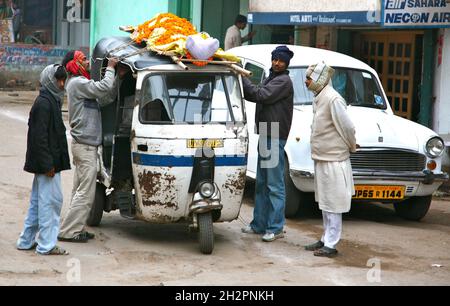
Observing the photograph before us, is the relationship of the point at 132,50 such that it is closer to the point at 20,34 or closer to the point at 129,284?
the point at 129,284

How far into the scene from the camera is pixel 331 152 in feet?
28.7

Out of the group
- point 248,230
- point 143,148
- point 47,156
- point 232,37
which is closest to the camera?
point 47,156

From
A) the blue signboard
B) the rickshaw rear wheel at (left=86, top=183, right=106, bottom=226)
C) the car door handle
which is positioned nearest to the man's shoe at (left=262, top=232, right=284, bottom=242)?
the car door handle

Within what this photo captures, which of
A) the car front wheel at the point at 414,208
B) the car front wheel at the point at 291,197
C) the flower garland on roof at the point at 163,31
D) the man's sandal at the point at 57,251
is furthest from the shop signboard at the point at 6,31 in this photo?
the man's sandal at the point at 57,251

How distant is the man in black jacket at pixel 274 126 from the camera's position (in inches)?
364

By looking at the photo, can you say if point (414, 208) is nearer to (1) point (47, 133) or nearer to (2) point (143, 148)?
(2) point (143, 148)

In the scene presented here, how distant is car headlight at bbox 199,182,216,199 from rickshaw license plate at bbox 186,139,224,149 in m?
Result: 0.36

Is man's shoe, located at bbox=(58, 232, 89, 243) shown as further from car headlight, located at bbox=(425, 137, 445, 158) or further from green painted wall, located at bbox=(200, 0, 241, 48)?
green painted wall, located at bbox=(200, 0, 241, 48)

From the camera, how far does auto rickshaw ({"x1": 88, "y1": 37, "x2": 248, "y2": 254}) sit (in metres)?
8.51

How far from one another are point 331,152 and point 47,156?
2723 millimetres

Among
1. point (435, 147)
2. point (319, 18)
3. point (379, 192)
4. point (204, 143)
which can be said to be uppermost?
point (319, 18)

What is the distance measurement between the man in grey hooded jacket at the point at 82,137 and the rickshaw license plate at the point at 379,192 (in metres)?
3.11

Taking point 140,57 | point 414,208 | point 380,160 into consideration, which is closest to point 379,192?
point 380,160

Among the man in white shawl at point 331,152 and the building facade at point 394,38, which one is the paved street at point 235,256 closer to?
the man in white shawl at point 331,152
